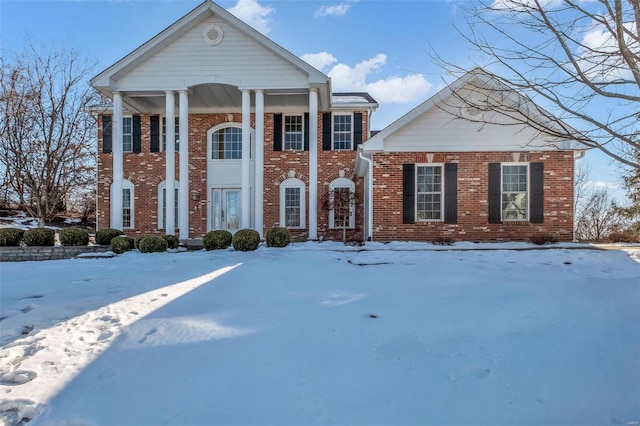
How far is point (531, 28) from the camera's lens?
4.11m

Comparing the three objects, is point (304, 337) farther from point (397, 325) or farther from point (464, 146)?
point (464, 146)

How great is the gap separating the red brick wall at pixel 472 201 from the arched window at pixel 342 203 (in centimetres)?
261

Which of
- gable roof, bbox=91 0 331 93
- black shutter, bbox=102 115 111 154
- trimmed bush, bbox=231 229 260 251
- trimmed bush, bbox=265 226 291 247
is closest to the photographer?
trimmed bush, bbox=231 229 260 251

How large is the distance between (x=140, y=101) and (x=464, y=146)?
12018mm

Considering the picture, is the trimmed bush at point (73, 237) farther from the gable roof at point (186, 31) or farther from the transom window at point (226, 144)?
the transom window at point (226, 144)

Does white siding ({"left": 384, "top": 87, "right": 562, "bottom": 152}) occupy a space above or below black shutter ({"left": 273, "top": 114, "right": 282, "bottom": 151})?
below

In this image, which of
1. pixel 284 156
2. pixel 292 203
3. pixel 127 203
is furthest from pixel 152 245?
pixel 284 156

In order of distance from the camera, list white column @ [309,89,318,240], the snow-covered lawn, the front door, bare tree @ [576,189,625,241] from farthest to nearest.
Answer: bare tree @ [576,189,625,241] → the front door → white column @ [309,89,318,240] → the snow-covered lawn

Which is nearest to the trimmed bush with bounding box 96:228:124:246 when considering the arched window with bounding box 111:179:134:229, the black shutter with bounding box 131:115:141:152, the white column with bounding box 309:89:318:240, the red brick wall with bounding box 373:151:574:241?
the arched window with bounding box 111:179:134:229

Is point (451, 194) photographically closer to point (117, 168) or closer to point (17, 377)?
point (17, 377)

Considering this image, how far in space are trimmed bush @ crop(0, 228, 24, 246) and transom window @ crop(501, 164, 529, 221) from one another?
14.8m

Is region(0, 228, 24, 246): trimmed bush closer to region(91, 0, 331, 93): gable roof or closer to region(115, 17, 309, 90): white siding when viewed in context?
region(91, 0, 331, 93): gable roof

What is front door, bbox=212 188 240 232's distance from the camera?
1514 cm

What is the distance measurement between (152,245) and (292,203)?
579cm
